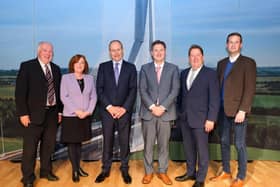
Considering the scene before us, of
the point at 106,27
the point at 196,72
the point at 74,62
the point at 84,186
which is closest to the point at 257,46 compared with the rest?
the point at 196,72

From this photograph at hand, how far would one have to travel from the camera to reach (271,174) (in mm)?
3824

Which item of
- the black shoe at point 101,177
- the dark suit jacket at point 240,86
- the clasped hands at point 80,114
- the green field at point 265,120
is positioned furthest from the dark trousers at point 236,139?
the clasped hands at point 80,114

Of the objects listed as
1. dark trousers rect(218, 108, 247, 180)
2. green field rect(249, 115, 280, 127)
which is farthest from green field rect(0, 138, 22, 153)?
green field rect(249, 115, 280, 127)

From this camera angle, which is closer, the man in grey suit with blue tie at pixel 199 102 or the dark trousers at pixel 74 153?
the man in grey suit with blue tie at pixel 199 102

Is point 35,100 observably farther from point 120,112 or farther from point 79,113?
point 120,112

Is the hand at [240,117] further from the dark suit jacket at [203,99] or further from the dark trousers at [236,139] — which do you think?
the dark suit jacket at [203,99]

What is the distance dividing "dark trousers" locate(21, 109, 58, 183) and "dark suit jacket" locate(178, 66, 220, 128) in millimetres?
1510

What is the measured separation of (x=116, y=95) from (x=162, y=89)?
51cm

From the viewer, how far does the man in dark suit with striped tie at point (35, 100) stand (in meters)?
3.19

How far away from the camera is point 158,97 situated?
3324 millimetres

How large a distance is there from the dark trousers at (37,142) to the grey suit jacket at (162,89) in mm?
1038

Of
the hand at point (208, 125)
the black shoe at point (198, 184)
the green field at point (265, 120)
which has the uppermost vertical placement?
the hand at point (208, 125)

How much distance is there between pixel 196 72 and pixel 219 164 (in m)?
1.62

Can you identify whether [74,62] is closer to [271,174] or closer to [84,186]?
[84,186]
